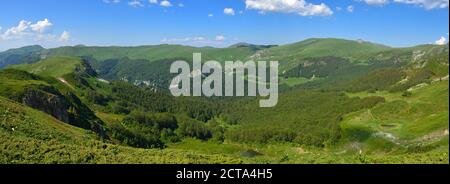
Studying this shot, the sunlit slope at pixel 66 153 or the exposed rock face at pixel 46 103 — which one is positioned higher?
the sunlit slope at pixel 66 153

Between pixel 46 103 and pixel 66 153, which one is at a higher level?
pixel 66 153

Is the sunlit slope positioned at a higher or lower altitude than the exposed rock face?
higher

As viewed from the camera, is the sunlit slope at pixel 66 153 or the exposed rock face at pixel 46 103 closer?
the sunlit slope at pixel 66 153

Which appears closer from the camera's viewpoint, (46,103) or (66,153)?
(66,153)

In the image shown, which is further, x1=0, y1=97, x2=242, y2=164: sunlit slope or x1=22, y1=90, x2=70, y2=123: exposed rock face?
x1=22, y1=90, x2=70, y2=123: exposed rock face

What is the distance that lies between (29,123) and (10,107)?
10284 mm
